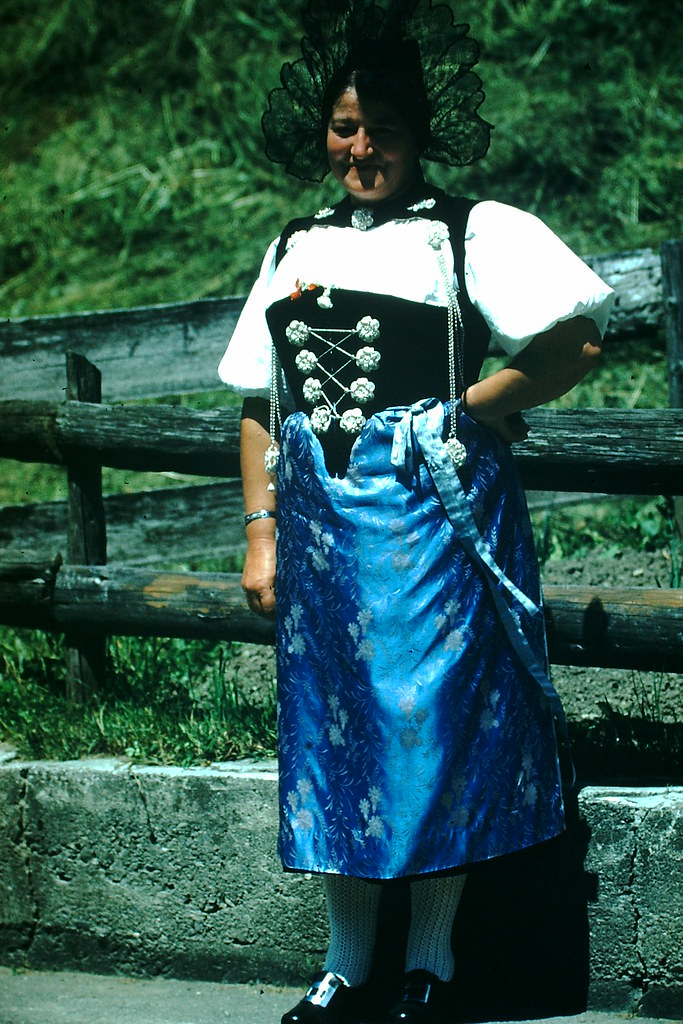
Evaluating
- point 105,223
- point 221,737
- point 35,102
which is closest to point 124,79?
point 35,102

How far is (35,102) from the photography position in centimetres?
1056

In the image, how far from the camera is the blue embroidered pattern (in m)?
2.63

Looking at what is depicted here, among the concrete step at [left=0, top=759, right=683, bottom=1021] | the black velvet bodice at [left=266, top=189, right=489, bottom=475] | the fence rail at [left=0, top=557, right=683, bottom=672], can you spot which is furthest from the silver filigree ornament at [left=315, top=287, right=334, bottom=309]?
the concrete step at [left=0, top=759, right=683, bottom=1021]

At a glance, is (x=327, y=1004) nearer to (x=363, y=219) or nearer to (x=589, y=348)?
(x=589, y=348)

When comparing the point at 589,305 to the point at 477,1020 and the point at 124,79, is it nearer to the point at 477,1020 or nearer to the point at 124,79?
the point at 477,1020

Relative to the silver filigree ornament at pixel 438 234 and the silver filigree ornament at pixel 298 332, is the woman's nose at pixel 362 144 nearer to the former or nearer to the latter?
the silver filigree ornament at pixel 438 234

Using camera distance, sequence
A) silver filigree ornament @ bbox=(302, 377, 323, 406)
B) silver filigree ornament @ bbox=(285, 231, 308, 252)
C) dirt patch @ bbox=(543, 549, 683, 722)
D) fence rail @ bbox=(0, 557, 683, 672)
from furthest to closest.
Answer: dirt patch @ bbox=(543, 549, 683, 722) → fence rail @ bbox=(0, 557, 683, 672) → silver filigree ornament @ bbox=(285, 231, 308, 252) → silver filigree ornament @ bbox=(302, 377, 323, 406)

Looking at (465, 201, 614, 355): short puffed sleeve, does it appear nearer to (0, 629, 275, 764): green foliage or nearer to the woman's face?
the woman's face

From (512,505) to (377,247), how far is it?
0.66 meters

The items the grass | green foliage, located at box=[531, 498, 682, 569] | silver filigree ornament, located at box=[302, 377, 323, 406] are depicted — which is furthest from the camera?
the grass

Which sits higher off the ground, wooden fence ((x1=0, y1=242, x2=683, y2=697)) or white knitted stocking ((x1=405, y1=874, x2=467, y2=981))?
wooden fence ((x1=0, y1=242, x2=683, y2=697))

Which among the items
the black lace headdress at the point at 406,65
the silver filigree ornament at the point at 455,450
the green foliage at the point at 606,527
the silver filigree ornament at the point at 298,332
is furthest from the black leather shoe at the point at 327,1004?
the green foliage at the point at 606,527

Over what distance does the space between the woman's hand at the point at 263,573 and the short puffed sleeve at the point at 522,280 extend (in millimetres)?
759

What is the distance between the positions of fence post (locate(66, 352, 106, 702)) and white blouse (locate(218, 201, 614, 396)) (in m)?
1.28
